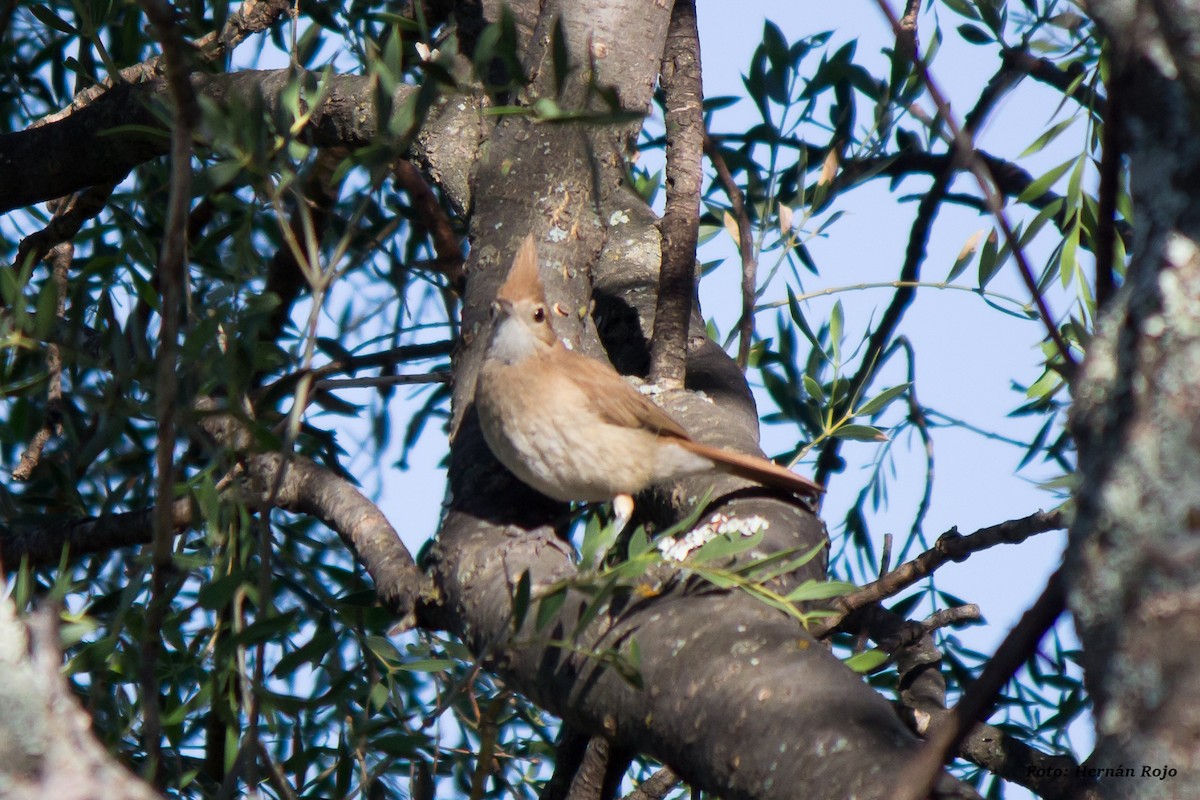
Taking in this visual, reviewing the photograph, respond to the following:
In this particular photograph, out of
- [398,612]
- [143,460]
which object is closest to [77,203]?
[143,460]

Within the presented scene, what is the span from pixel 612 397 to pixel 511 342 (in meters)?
0.31

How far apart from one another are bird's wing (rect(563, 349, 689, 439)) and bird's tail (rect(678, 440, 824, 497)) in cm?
23

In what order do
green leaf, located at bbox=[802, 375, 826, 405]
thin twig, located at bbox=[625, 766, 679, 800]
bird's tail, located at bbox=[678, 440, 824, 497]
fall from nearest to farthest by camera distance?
bird's tail, located at bbox=[678, 440, 824, 497], thin twig, located at bbox=[625, 766, 679, 800], green leaf, located at bbox=[802, 375, 826, 405]

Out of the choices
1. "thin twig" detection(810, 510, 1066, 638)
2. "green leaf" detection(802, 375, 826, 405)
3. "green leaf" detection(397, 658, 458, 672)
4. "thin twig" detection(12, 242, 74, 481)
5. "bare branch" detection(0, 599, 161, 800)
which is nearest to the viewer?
"bare branch" detection(0, 599, 161, 800)

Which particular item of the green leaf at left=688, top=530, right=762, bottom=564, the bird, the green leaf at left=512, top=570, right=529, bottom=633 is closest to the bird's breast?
the bird

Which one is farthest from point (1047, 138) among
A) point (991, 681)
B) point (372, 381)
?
point (991, 681)

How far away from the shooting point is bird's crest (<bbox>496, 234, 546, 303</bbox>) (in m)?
2.92

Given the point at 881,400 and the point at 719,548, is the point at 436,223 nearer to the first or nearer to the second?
the point at 881,400

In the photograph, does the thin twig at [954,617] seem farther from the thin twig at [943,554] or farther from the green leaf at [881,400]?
the green leaf at [881,400]

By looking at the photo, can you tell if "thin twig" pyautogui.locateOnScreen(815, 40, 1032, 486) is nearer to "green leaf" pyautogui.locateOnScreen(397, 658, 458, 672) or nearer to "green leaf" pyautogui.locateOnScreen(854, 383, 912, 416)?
"green leaf" pyautogui.locateOnScreen(854, 383, 912, 416)

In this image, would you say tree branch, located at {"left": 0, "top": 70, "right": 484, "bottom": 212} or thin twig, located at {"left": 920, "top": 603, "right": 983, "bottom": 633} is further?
tree branch, located at {"left": 0, "top": 70, "right": 484, "bottom": 212}

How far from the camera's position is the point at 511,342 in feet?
9.84

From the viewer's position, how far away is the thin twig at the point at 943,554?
2.37 m

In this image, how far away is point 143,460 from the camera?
363 centimetres
